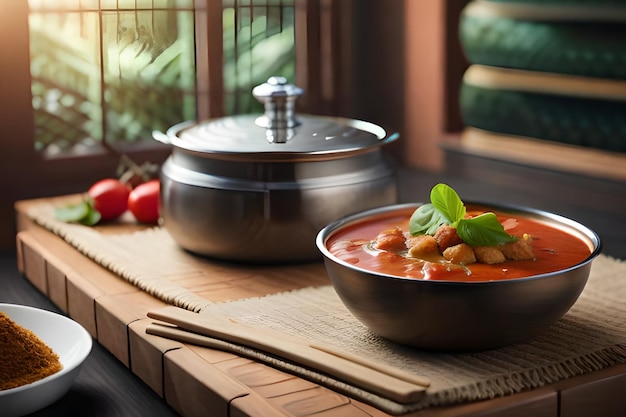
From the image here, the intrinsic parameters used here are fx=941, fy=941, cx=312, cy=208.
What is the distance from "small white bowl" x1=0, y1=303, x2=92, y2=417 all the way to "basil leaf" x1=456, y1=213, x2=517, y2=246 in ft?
1.40

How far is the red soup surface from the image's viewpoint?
95 centimetres

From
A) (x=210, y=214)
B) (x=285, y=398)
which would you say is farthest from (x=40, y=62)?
(x=285, y=398)

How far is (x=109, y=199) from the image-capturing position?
1618 millimetres

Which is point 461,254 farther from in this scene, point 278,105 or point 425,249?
point 278,105

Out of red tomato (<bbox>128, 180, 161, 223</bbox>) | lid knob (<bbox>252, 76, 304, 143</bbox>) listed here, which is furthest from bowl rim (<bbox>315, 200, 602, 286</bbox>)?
red tomato (<bbox>128, 180, 161, 223</bbox>)

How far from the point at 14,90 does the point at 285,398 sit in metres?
1.11

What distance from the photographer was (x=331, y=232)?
112 cm

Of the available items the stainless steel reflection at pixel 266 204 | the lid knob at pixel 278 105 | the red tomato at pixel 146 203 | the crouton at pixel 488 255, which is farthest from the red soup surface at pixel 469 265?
the red tomato at pixel 146 203

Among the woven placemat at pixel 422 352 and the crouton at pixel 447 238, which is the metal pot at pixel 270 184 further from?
the crouton at pixel 447 238

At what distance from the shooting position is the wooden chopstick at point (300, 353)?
880 mm

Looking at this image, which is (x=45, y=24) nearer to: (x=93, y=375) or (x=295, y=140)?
(x=295, y=140)

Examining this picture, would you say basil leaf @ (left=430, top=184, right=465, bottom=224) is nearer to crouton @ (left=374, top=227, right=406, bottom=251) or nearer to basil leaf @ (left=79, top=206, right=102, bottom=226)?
crouton @ (left=374, top=227, right=406, bottom=251)

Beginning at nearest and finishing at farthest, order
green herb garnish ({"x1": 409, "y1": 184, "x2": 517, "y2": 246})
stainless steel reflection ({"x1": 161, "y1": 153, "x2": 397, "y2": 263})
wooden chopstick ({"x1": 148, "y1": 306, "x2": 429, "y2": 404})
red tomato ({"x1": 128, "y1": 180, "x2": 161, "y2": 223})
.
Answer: wooden chopstick ({"x1": 148, "y1": 306, "x2": 429, "y2": 404}) < green herb garnish ({"x1": 409, "y1": 184, "x2": 517, "y2": 246}) < stainless steel reflection ({"x1": 161, "y1": 153, "x2": 397, "y2": 263}) < red tomato ({"x1": 128, "y1": 180, "x2": 161, "y2": 223})

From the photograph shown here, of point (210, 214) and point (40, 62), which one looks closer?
point (210, 214)
